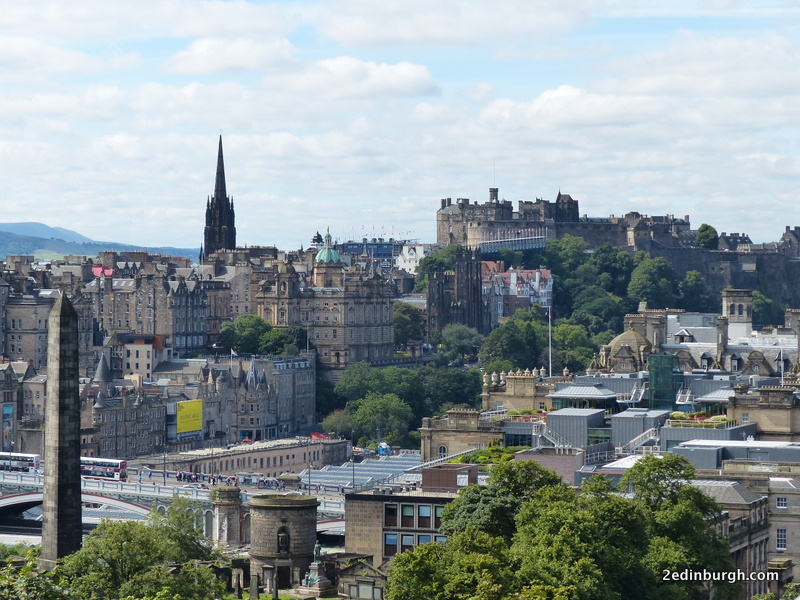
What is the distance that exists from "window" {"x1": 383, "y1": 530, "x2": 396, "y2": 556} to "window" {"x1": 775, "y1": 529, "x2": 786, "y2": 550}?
1338cm

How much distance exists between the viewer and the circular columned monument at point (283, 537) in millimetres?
77188

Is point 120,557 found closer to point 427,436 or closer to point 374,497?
point 374,497

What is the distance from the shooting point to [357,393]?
620ft

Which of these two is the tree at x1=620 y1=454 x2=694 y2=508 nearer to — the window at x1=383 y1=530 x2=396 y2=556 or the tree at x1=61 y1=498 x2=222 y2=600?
the window at x1=383 y1=530 x2=396 y2=556

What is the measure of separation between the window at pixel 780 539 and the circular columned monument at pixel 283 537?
16310 millimetres

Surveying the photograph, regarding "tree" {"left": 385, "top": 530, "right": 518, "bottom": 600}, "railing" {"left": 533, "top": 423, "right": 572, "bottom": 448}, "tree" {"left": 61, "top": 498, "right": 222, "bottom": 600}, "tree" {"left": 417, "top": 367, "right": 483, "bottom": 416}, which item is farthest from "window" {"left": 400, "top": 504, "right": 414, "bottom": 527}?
"tree" {"left": 417, "top": 367, "right": 483, "bottom": 416}

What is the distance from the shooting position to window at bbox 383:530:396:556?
8100 cm

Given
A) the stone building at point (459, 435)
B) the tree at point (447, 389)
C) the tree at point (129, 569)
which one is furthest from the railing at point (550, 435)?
the tree at point (447, 389)

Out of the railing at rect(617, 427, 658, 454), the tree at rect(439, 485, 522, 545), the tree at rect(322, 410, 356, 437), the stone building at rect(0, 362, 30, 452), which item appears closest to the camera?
the tree at rect(439, 485, 522, 545)

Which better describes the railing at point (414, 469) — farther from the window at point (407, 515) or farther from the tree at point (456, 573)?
the tree at point (456, 573)

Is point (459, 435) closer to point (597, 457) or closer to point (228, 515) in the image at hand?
point (597, 457)

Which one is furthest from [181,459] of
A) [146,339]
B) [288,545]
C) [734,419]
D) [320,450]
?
[288,545]

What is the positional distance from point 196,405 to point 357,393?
22.1 metres

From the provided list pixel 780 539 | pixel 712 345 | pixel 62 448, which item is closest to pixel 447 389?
pixel 712 345
